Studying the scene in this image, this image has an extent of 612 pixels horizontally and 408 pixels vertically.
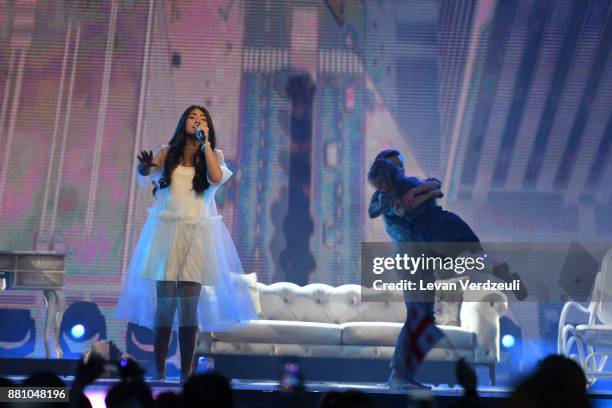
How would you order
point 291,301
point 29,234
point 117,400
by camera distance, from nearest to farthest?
point 117,400
point 291,301
point 29,234

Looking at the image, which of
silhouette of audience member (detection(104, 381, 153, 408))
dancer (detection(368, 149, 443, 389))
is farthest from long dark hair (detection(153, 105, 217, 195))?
silhouette of audience member (detection(104, 381, 153, 408))

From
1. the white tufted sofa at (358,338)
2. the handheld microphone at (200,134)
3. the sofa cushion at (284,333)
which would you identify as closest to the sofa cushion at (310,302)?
the white tufted sofa at (358,338)

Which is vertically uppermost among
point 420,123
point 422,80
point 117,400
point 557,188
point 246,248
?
point 422,80

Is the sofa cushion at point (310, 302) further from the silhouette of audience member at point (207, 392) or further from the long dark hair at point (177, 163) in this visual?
the silhouette of audience member at point (207, 392)

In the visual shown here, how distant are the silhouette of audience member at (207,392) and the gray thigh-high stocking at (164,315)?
7.24 ft

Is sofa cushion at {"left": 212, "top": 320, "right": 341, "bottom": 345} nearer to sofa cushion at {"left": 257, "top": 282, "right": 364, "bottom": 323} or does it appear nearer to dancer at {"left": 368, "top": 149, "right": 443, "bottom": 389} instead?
sofa cushion at {"left": 257, "top": 282, "right": 364, "bottom": 323}

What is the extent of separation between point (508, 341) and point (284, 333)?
1972 millimetres

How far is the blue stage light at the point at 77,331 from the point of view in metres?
5.44

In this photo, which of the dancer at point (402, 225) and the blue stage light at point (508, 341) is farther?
the blue stage light at point (508, 341)

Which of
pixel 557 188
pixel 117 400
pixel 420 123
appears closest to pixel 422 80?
pixel 420 123

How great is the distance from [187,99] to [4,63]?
1.54 meters

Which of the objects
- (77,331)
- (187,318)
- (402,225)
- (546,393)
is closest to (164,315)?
(187,318)

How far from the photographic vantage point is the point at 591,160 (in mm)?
5902

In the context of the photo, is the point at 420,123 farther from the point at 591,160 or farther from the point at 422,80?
the point at 591,160
